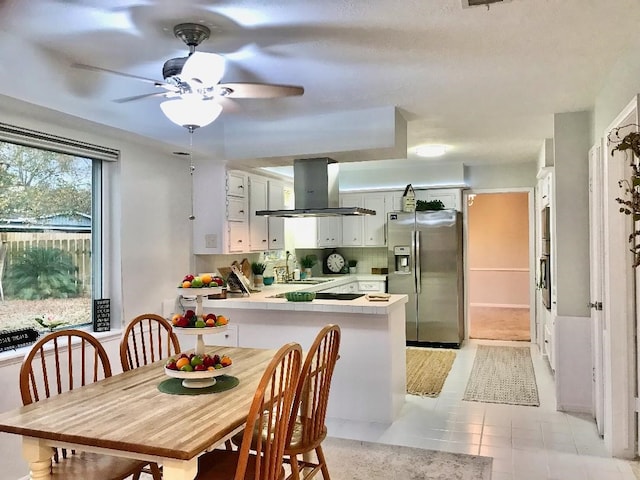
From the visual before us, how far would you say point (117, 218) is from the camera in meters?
3.74

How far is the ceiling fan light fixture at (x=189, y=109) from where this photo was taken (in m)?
2.41

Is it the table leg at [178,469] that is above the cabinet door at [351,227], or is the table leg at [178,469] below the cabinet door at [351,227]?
below

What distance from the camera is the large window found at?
2.99 metres

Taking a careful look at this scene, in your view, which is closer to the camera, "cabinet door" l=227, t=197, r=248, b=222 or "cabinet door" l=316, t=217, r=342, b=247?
"cabinet door" l=227, t=197, r=248, b=222

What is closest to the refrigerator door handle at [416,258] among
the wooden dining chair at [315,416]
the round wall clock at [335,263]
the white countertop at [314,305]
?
the round wall clock at [335,263]

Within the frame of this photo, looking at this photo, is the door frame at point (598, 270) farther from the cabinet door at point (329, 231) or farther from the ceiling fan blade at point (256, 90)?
the cabinet door at point (329, 231)

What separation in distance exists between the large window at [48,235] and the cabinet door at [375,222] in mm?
4204

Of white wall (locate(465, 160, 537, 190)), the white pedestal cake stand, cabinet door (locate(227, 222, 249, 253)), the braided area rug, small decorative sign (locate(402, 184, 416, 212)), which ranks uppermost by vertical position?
white wall (locate(465, 160, 537, 190))

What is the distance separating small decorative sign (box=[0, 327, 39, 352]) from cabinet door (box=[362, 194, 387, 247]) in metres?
4.91

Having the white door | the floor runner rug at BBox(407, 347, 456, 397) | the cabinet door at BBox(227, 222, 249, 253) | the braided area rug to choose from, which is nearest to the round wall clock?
the floor runner rug at BBox(407, 347, 456, 397)

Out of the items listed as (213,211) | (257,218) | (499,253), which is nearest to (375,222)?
(257,218)

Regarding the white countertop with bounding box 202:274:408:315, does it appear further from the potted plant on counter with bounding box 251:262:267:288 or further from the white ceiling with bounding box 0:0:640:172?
the white ceiling with bounding box 0:0:640:172

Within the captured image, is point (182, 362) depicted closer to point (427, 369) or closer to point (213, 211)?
A: point (213, 211)

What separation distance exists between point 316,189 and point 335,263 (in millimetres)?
3293
